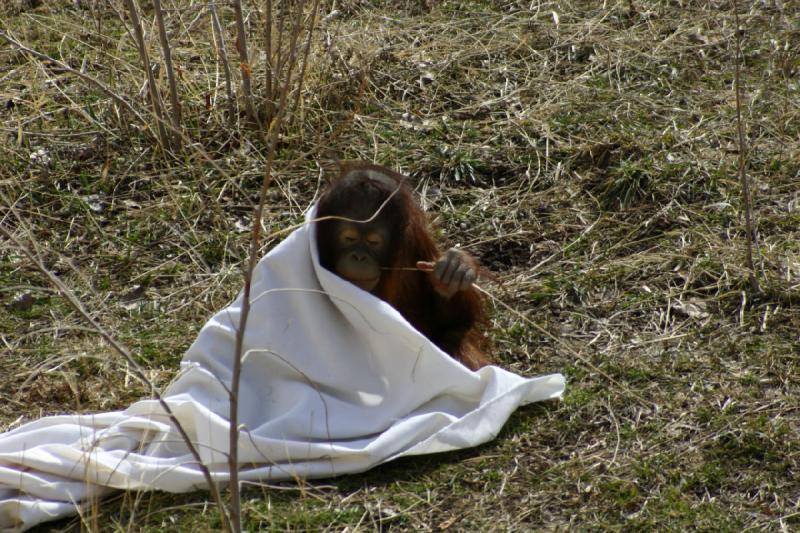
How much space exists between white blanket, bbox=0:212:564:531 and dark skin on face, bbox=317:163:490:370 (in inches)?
4.0

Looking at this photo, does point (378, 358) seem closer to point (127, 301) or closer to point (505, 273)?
point (505, 273)

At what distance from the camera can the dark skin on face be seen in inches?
147

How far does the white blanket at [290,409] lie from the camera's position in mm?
3246

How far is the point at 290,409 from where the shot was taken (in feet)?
11.6

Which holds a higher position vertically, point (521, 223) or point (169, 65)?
point (169, 65)

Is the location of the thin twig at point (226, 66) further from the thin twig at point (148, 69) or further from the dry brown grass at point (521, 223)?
the thin twig at point (148, 69)

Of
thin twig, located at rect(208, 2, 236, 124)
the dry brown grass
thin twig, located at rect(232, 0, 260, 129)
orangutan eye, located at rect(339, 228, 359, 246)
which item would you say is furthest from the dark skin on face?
thin twig, located at rect(208, 2, 236, 124)

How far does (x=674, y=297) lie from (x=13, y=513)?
7.77 ft

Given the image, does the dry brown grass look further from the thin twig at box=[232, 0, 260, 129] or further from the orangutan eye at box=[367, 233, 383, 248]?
the orangutan eye at box=[367, 233, 383, 248]

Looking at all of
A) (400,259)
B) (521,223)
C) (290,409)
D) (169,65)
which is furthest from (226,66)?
(290,409)

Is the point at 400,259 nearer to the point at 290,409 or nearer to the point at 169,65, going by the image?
the point at 290,409

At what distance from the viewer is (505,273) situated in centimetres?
463

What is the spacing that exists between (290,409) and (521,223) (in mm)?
1698

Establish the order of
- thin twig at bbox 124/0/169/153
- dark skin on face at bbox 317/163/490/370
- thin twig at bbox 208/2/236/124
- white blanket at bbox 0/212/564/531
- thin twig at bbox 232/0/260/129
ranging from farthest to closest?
thin twig at bbox 208/2/236/124, thin twig at bbox 232/0/260/129, thin twig at bbox 124/0/169/153, dark skin on face at bbox 317/163/490/370, white blanket at bbox 0/212/564/531
